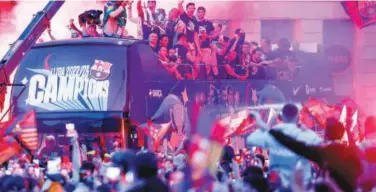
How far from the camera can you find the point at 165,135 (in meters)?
18.6

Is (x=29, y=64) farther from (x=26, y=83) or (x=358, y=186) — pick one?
(x=358, y=186)

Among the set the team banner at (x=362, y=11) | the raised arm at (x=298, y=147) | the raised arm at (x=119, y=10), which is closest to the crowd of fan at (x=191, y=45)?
the raised arm at (x=119, y=10)

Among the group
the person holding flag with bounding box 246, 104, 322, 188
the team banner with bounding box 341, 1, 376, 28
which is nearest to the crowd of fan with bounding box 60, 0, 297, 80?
the team banner with bounding box 341, 1, 376, 28

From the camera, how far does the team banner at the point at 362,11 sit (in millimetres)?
30453

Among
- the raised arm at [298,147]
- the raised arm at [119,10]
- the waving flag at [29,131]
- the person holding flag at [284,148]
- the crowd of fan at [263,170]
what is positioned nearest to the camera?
the raised arm at [298,147]

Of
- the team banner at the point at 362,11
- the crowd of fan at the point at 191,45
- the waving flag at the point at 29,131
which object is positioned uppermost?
the team banner at the point at 362,11

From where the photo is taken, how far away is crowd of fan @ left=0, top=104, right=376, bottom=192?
7.99 metres

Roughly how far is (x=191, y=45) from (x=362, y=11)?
11.3 m

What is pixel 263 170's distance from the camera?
10562 mm

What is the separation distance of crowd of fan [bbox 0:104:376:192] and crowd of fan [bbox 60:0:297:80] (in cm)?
560

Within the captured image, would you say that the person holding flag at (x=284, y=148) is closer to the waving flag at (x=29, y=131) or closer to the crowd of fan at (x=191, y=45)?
the waving flag at (x=29, y=131)

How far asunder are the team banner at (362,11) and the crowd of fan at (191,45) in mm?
8355

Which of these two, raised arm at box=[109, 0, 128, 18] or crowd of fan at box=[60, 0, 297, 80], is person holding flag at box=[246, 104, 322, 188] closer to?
crowd of fan at box=[60, 0, 297, 80]

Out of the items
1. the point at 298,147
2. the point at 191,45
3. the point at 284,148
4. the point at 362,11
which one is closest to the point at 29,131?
the point at 191,45
